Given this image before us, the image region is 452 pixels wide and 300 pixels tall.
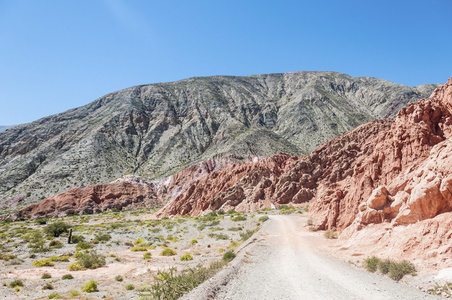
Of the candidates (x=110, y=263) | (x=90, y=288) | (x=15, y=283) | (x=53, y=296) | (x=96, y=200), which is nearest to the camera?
(x=53, y=296)

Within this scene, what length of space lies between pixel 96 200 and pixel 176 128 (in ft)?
189

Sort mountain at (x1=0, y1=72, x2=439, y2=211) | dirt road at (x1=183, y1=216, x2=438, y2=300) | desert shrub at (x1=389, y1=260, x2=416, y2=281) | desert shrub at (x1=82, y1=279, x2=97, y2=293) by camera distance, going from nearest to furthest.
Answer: dirt road at (x1=183, y1=216, x2=438, y2=300) < desert shrub at (x1=389, y1=260, x2=416, y2=281) < desert shrub at (x1=82, y1=279, x2=97, y2=293) < mountain at (x1=0, y1=72, x2=439, y2=211)

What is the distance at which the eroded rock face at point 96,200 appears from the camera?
61.4 metres

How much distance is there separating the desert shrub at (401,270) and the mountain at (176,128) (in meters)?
70.7

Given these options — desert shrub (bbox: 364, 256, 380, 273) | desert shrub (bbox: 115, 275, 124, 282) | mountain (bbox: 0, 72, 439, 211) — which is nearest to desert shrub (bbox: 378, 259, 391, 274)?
desert shrub (bbox: 364, 256, 380, 273)

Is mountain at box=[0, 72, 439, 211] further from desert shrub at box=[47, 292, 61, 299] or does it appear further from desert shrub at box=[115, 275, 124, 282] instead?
desert shrub at box=[47, 292, 61, 299]

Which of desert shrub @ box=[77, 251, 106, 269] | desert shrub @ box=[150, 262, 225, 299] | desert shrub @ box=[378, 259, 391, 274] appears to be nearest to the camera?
desert shrub @ box=[150, 262, 225, 299]

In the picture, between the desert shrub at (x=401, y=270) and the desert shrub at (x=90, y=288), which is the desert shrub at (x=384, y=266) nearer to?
the desert shrub at (x=401, y=270)

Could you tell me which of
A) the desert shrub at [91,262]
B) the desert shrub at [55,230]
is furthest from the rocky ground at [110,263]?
the desert shrub at [55,230]

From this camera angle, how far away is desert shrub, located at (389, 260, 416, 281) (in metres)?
9.42

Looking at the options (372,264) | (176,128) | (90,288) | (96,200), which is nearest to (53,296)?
(90,288)

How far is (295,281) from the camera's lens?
966 centimetres

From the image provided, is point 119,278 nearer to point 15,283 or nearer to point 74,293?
point 74,293

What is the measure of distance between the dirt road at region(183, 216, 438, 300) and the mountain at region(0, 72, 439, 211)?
2648 inches
